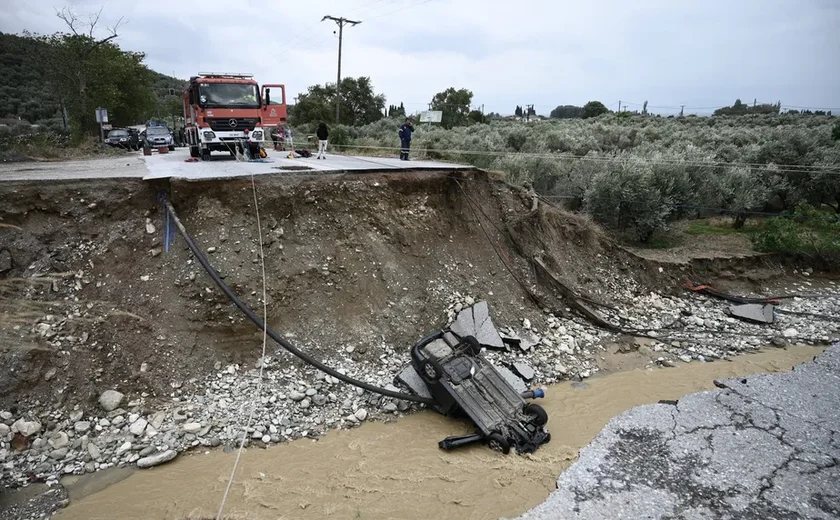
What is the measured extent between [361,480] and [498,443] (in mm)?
1849

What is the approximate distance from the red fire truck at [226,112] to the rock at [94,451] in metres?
9.22

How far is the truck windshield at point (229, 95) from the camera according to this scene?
12883 millimetres

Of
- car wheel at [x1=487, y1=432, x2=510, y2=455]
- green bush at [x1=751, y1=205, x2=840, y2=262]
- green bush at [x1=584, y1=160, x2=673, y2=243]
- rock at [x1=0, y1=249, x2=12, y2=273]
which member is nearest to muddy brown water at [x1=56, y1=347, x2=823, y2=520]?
car wheel at [x1=487, y1=432, x2=510, y2=455]

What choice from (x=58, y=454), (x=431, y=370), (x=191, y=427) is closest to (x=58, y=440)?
(x=58, y=454)

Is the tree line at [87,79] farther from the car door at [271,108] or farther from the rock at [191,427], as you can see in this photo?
the rock at [191,427]

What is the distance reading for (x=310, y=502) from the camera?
5.14m

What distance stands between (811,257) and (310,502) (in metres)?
14.4

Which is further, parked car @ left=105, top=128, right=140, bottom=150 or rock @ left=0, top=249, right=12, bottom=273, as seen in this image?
parked car @ left=105, top=128, right=140, bottom=150

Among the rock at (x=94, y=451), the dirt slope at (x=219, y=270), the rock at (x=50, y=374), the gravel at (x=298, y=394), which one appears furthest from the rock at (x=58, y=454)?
the rock at (x=50, y=374)

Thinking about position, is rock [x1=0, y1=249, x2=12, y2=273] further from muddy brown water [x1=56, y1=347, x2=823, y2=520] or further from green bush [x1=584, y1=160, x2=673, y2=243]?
green bush [x1=584, y1=160, x2=673, y2=243]

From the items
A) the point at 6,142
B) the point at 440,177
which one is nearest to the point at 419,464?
the point at 440,177

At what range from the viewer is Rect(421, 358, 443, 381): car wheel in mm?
6500

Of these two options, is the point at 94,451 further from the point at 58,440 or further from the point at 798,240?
the point at 798,240

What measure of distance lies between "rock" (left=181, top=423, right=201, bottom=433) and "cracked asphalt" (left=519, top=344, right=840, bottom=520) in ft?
14.4
